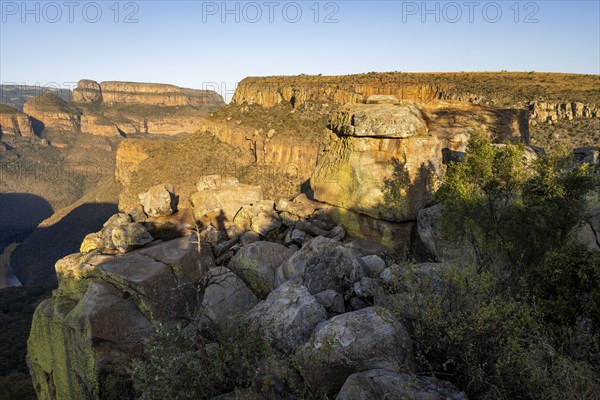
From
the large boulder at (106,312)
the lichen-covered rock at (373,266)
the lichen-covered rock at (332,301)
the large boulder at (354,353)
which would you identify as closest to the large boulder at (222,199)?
the large boulder at (106,312)

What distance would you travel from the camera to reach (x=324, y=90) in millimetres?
82375

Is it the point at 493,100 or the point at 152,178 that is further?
the point at 152,178

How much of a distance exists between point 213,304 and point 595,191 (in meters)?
11.6

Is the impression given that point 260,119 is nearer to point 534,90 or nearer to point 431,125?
point 534,90

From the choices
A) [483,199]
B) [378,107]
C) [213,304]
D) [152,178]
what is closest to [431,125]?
[378,107]

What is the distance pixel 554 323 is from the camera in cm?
724

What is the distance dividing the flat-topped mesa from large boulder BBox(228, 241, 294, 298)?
5244 centimetres

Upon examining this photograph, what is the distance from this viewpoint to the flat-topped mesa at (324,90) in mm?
68000

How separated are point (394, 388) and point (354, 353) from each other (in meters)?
1.18

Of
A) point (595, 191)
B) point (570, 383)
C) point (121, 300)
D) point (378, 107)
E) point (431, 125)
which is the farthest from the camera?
point (431, 125)

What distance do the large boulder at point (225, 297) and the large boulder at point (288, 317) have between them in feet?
8.12

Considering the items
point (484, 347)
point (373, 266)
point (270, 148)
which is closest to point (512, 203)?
point (373, 266)

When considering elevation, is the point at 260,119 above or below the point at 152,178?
above

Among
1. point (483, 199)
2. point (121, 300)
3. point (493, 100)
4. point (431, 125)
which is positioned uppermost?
point (493, 100)
